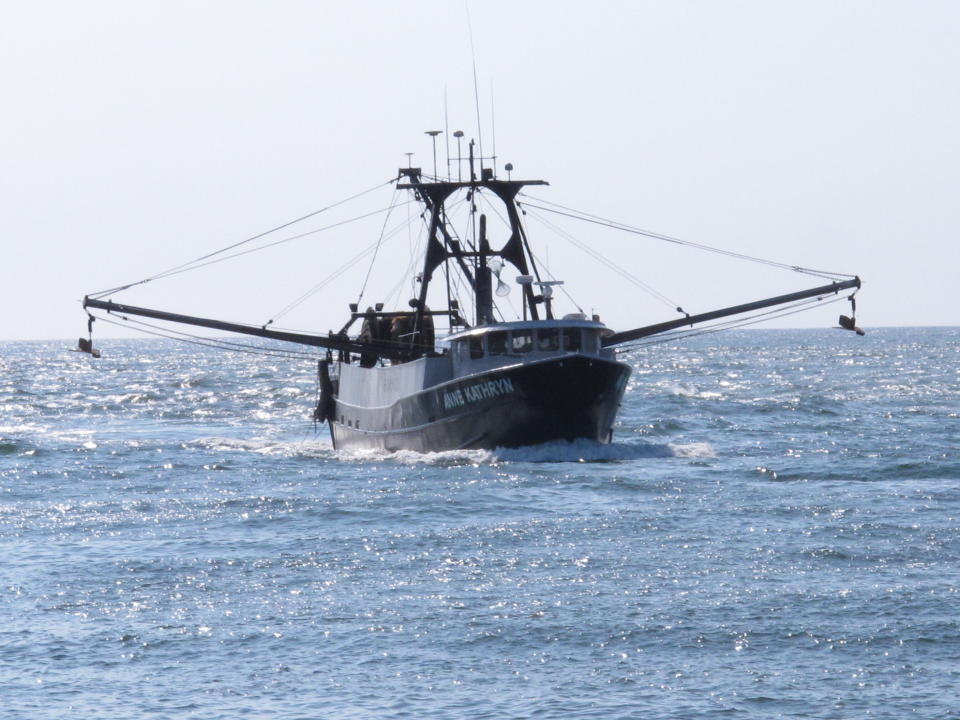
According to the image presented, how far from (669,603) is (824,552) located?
4856mm

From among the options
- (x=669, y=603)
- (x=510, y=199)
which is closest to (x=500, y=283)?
(x=510, y=199)

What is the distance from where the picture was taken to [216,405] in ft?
261

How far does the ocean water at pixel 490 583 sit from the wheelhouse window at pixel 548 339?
2.87m

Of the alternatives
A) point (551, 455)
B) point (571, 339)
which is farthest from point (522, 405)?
point (571, 339)

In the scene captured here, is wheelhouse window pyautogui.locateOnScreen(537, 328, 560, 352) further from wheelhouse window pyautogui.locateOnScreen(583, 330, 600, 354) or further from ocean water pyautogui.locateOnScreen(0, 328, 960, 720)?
ocean water pyautogui.locateOnScreen(0, 328, 960, 720)

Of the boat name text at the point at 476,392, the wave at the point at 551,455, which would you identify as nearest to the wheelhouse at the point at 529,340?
the boat name text at the point at 476,392

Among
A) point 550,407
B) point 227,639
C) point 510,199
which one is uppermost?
point 510,199

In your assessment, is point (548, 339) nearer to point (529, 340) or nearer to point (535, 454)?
point (529, 340)

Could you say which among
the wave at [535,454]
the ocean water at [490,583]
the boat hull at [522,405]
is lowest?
the ocean water at [490,583]

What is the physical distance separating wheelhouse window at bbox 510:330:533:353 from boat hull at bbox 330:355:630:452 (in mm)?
1618

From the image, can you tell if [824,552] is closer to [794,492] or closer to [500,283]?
[794,492]

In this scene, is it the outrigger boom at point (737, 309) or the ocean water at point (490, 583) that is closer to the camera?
the ocean water at point (490, 583)

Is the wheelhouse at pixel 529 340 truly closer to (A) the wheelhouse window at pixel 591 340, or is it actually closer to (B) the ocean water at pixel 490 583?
(A) the wheelhouse window at pixel 591 340

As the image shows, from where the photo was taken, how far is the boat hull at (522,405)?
39.3m
